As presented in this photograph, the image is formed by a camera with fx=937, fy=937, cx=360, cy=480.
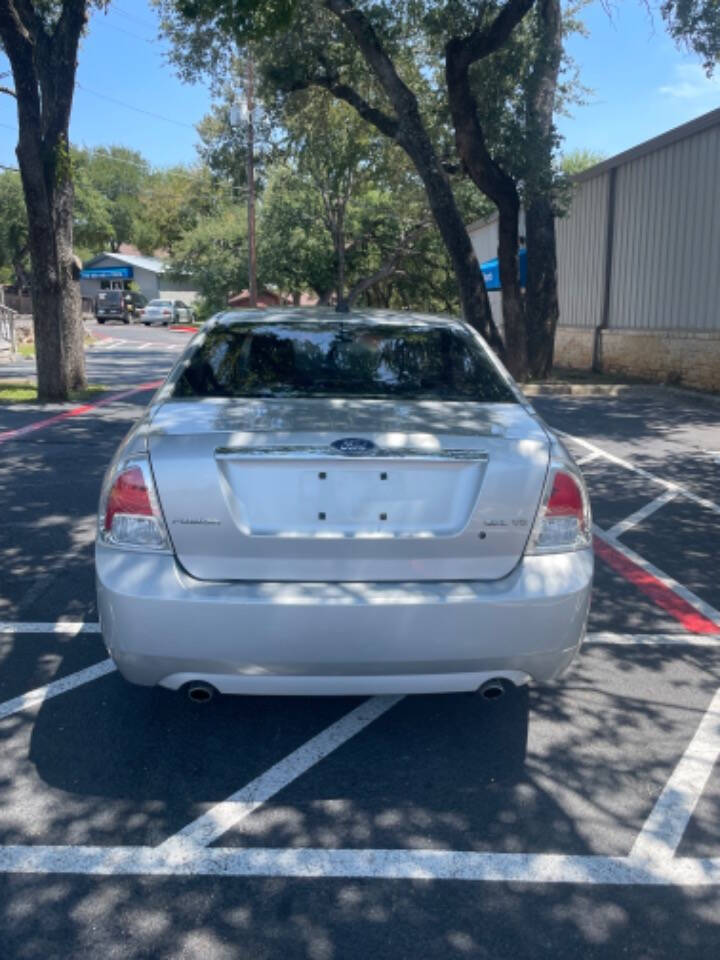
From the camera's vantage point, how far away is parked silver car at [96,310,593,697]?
326 cm

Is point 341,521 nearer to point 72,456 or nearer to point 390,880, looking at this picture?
point 390,880

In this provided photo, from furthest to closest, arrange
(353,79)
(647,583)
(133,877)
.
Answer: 1. (353,79)
2. (647,583)
3. (133,877)

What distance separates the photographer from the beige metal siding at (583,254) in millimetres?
22234

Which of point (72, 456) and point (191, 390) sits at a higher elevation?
point (191, 390)

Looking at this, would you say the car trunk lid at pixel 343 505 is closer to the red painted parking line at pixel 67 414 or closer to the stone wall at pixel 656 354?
the red painted parking line at pixel 67 414

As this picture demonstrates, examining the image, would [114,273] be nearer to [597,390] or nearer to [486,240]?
[486,240]

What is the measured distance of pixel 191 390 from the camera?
4.21 m

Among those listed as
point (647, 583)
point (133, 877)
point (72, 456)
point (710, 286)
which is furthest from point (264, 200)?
A: point (133, 877)

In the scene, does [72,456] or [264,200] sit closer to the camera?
[72,456]

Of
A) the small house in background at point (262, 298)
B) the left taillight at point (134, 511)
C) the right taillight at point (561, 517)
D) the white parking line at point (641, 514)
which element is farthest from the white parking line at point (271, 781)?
the small house in background at point (262, 298)

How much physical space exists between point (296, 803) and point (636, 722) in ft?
5.13

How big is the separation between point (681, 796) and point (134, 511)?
2244 mm

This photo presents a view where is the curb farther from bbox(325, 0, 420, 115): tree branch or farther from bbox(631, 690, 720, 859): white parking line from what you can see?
bbox(631, 690, 720, 859): white parking line

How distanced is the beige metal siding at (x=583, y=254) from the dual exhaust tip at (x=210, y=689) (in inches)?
775
